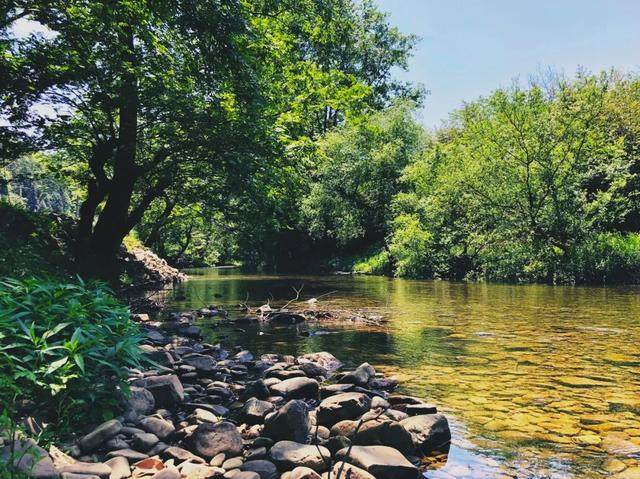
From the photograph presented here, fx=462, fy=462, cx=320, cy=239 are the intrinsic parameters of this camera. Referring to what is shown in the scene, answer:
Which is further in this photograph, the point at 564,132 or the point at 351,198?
the point at 351,198

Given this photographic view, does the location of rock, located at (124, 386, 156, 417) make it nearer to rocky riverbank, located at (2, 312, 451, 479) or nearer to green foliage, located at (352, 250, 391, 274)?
rocky riverbank, located at (2, 312, 451, 479)

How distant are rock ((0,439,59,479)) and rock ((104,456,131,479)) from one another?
43 cm

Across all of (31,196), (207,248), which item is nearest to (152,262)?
(207,248)

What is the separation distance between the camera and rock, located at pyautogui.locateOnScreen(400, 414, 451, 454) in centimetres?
446

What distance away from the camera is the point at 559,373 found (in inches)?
269

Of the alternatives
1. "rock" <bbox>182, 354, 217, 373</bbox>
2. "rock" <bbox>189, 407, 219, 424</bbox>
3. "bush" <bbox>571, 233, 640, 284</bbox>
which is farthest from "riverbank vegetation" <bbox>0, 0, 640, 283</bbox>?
"rock" <bbox>189, 407, 219, 424</bbox>

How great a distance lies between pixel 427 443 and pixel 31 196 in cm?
18085

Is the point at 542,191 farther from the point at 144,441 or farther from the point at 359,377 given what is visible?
the point at 144,441

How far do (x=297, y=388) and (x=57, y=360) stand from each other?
115 inches

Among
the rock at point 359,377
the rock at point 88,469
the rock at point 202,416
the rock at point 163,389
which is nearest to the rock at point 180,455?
the rock at point 88,469

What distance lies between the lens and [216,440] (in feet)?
13.6

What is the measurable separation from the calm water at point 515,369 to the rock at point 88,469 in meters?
2.68

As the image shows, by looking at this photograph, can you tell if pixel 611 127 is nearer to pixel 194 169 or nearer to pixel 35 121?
pixel 194 169

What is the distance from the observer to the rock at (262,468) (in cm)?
371
